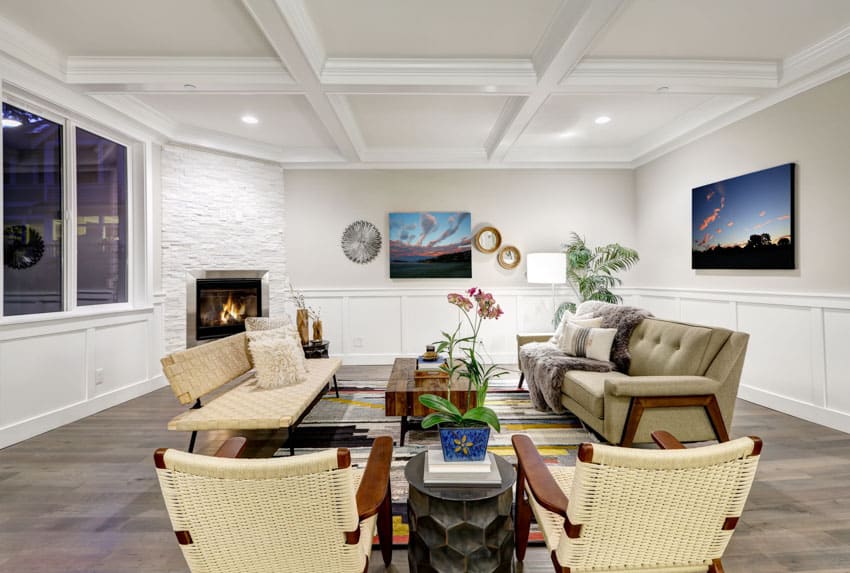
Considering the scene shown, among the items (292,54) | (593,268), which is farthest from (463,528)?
(593,268)

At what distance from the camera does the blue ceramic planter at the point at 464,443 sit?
1.54 meters

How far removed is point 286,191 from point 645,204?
4858 millimetres

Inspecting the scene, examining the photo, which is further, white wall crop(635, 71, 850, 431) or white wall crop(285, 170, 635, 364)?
white wall crop(285, 170, 635, 364)

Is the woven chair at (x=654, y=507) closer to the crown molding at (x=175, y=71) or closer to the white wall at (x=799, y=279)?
the white wall at (x=799, y=279)

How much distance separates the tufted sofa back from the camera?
2.64m

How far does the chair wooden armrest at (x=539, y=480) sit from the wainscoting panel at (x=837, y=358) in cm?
310

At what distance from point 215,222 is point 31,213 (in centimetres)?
183

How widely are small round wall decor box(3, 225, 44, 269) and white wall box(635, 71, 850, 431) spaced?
20.6 feet

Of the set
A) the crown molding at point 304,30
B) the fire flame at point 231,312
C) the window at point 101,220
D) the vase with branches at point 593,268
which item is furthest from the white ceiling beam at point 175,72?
the vase with branches at point 593,268

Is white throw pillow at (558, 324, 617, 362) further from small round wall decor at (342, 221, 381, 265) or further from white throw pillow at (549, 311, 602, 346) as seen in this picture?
small round wall decor at (342, 221, 381, 265)

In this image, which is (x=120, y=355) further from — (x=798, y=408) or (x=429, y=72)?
(x=798, y=408)

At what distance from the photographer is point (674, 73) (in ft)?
10.8

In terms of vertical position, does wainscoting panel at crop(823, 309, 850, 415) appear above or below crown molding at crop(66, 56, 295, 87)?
below

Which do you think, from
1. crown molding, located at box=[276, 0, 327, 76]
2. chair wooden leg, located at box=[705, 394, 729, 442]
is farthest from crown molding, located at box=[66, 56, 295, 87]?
chair wooden leg, located at box=[705, 394, 729, 442]
